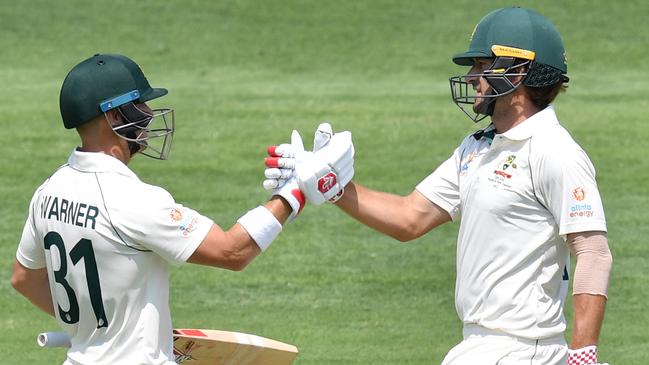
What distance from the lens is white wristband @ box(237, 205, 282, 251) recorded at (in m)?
5.57

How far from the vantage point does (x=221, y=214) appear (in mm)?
12797

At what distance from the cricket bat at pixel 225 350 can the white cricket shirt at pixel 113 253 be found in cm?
59

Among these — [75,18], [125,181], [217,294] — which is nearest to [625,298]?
Answer: [217,294]

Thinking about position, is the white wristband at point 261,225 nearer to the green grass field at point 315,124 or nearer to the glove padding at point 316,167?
the glove padding at point 316,167

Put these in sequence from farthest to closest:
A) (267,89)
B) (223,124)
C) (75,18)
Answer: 1. (75,18)
2. (267,89)
3. (223,124)

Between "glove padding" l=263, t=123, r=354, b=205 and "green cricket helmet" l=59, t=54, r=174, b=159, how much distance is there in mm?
613

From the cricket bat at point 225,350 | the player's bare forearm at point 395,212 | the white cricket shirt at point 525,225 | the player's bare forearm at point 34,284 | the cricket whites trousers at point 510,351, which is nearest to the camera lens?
the white cricket shirt at point 525,225

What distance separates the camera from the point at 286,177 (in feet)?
19.2

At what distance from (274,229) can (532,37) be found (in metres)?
1.49

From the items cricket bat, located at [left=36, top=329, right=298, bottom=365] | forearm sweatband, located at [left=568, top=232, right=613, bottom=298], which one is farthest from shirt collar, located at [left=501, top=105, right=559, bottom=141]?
cricket bat, located at [left=36, top=329, right=298, bottom=365]

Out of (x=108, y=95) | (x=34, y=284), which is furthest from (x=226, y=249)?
(x=34, y=284)

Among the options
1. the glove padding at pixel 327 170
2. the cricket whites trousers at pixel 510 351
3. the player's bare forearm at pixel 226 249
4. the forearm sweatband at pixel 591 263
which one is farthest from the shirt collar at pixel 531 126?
the player's bare forearm at pixel 226 249

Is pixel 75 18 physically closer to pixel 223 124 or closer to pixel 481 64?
pixel 223 124

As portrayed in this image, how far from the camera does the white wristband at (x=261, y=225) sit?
557cm
